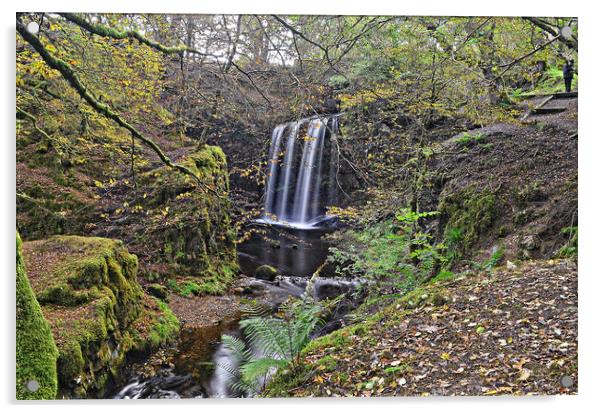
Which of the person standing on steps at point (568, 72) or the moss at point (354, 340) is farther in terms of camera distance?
the person standing on steps at point (568, 72)

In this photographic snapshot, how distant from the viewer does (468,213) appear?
3.56 meters

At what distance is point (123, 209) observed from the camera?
11.2 feet

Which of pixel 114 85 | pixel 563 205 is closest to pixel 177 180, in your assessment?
pixel 114 85

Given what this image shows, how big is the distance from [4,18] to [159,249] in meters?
1.99

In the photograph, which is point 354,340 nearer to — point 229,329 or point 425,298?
point 425,298

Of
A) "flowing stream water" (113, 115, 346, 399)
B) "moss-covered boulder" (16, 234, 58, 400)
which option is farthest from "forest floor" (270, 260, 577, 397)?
"moss-covered boulder" (16, 234, 58, 400)

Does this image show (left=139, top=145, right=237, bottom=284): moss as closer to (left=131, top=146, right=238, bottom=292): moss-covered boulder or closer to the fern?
(left=131, top=146, right=238, bottom=292): moss-covered boulder

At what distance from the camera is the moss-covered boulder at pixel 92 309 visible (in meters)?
2.79

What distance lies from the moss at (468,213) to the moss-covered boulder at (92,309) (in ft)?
8.11

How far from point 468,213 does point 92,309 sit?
10.3ft

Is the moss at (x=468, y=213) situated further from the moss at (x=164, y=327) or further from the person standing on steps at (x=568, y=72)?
the moss at (x=164, y=327)

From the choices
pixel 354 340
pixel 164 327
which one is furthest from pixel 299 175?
pixel 164 327

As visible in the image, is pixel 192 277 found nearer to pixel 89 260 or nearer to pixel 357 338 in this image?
pixel 89 260

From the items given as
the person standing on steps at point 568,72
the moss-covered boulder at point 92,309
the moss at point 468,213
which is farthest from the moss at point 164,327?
the person standing on steps at point 568,72
